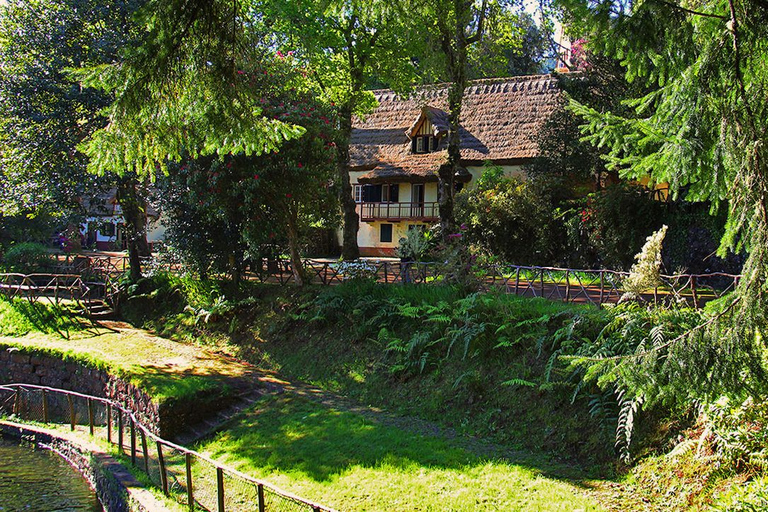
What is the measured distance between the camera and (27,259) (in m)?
23.8

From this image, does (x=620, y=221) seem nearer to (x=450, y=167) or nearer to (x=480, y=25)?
(x=450, y=167)

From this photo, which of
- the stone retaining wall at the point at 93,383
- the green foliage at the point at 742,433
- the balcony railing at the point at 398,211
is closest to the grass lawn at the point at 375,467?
the stone retaining wall at the point at 93,383

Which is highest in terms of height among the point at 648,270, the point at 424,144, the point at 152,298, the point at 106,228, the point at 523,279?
the point at 424,144

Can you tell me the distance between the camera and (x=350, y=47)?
71.2 ft

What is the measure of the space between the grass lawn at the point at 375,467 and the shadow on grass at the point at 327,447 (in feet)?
0.05

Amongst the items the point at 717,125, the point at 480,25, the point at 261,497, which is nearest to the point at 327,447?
the point at 261,497

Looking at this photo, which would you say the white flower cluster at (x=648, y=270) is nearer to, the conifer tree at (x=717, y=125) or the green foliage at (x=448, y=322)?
the green foliage at (x=448, y=322)

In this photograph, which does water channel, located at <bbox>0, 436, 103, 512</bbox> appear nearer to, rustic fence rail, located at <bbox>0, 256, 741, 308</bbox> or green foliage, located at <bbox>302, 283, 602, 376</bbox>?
green foliage, located at <bbox>302, 283, 602, 376</bbox>

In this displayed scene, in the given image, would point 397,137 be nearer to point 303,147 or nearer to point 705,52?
point 303,147

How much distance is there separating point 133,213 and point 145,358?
648 cm

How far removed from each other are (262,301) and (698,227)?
38.1 feet

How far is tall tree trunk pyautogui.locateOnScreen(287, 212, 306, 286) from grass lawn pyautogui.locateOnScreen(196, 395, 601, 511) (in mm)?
5828

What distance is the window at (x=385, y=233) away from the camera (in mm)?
35406

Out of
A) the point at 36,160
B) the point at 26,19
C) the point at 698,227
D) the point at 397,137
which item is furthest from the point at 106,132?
the point at 397,137
